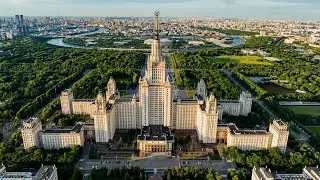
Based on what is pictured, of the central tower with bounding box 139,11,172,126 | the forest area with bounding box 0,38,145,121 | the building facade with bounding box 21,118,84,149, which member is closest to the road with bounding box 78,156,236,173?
the building facade with bounding box 21,118,84,149

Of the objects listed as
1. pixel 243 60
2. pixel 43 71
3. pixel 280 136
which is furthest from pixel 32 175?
pixel 243 60

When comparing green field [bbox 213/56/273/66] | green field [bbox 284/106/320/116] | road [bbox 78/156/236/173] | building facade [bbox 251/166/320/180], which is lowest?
road [bbox 78/156/236/173]

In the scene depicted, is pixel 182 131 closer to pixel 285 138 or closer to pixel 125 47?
pixel 285 138

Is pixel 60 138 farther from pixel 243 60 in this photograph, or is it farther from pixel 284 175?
pixel 243 60

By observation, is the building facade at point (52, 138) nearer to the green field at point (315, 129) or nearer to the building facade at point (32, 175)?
the building facade at point (32, 175)

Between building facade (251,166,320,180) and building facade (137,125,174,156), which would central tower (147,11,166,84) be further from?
building facade (251,166,320,180)

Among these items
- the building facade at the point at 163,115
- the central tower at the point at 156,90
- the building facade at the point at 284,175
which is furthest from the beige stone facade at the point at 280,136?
the central tower at the point at 156,90
